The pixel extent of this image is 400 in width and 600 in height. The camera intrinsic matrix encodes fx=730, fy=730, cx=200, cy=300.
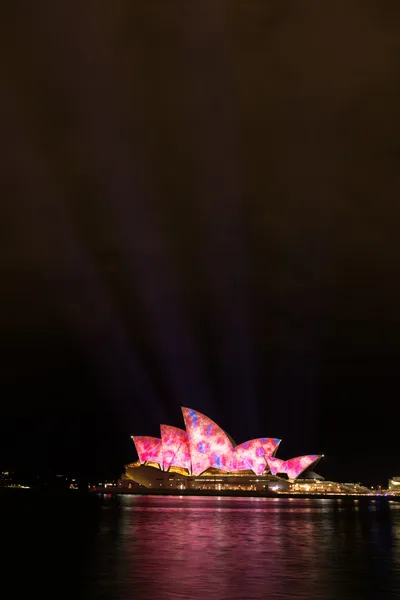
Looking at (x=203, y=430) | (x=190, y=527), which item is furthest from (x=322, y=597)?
(x=203, y=430)

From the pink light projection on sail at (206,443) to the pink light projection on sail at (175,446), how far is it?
90.0 inches

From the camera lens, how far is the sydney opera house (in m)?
107

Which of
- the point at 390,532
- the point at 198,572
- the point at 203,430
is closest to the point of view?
the point at 198,572

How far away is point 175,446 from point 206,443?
5.87 meters

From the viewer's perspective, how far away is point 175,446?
110562 mm

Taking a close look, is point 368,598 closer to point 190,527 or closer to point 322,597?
point 322,597

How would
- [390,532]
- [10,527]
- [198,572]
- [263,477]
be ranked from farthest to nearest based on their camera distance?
1. [263,477]
2. [10,527]
3. [390,532]
4. [198,572]

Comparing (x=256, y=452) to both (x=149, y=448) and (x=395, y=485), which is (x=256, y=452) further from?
(x=395, y=485)

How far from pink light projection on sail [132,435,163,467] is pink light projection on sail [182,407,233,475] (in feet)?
26.9

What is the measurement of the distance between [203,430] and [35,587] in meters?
89.0

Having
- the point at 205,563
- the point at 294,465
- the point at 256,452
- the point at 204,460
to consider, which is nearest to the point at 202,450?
the point at 204,460

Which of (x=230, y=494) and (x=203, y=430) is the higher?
(x=203, y=430)

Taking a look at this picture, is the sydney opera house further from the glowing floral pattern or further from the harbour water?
the harbour water

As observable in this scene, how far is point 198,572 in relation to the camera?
19.1 meters
